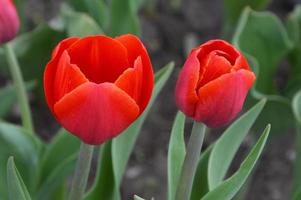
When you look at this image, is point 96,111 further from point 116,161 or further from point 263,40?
point 263,40

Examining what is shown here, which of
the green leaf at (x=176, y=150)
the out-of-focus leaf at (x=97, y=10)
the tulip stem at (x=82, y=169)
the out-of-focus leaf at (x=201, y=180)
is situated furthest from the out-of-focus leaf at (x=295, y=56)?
the tulip stem at (x=82, y=169)

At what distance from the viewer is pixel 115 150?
42.1 inches

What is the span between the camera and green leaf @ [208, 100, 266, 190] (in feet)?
3.45

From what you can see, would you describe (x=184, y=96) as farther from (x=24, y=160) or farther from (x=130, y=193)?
(x=130, y=193)

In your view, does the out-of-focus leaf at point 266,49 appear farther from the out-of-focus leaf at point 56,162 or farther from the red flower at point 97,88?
the red flower at point 97,88

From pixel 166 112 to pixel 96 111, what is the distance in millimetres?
1223

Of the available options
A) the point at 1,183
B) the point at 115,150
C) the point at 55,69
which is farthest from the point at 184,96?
the point at 1,183

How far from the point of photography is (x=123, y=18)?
1.46m

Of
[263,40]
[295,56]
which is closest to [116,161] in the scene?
[263,40]

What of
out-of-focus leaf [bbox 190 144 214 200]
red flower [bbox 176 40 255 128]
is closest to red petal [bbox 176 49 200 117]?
red flower [bbox 176 40 255 128]

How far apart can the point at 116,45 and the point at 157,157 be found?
105cm

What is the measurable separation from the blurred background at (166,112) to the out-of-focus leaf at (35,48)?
15mm

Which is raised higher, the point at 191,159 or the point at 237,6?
the point at 191,159

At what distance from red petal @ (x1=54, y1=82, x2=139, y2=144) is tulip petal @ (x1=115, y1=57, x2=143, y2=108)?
0.5 inches
